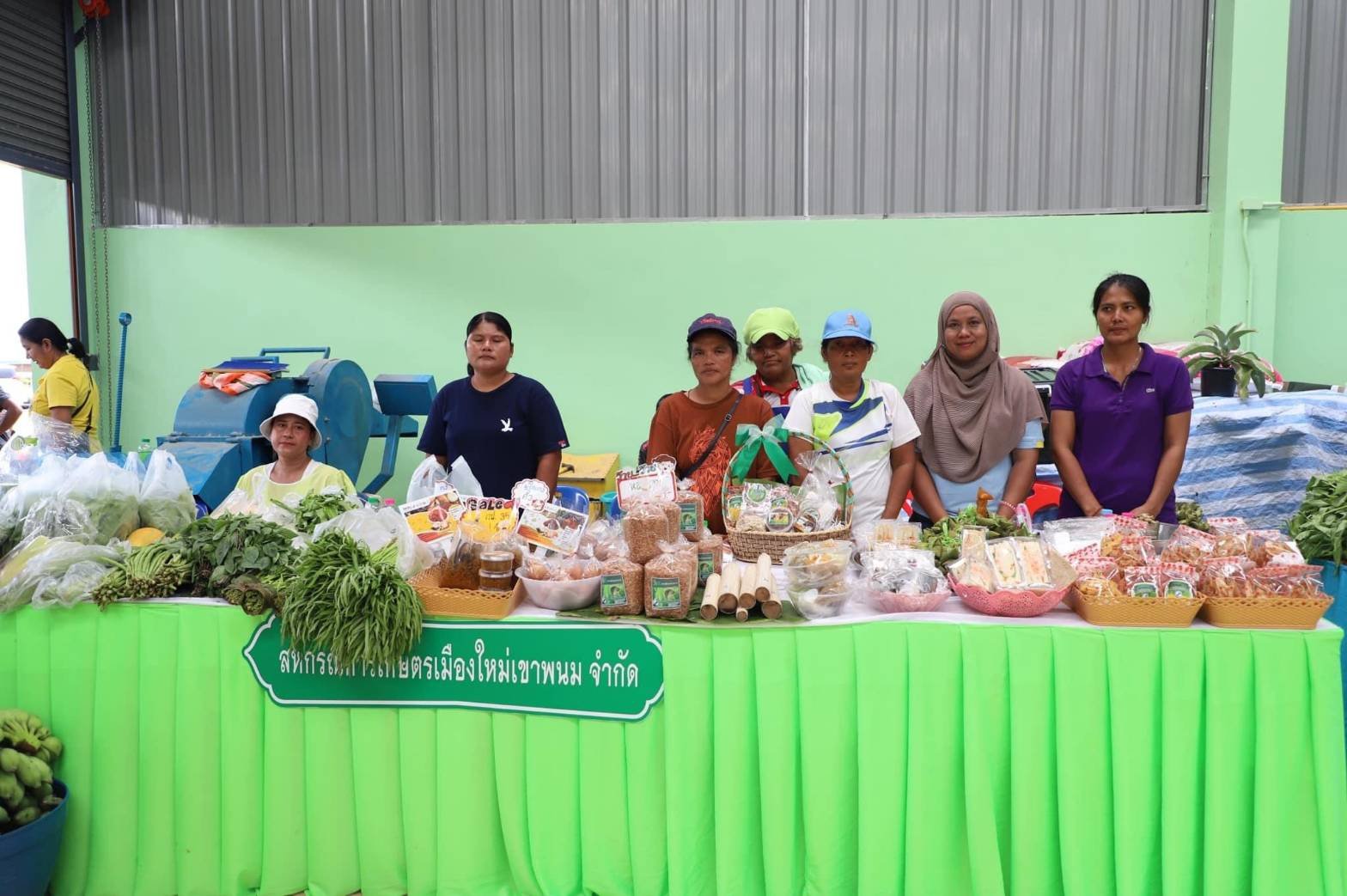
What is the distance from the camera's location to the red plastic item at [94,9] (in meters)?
→ 7.01

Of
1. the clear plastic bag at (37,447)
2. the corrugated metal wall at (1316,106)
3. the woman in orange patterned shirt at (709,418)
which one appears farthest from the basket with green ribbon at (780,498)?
the corrugated metal wall at (1316,106)

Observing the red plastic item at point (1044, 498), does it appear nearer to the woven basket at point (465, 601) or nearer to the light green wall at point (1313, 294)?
the light green wall at point (1313, 294)

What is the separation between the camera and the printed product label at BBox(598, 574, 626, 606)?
7.10ft

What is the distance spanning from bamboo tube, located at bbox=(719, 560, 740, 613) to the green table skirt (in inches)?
3.1

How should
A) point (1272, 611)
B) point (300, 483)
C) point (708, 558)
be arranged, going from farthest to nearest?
point (300, 483) → point (708, 558) → point (1272, 611)

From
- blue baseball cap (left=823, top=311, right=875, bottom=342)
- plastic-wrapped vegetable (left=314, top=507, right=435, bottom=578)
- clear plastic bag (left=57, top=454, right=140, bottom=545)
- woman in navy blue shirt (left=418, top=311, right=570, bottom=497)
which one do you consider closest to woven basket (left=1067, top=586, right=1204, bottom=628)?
blue baseball cap (left=823, top=311, right=875, bottom=342)

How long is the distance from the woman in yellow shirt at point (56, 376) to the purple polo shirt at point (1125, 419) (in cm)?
544

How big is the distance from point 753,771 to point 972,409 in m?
1.50

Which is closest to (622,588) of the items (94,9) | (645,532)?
(645,532)

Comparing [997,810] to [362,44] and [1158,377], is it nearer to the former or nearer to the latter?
[1158,377]

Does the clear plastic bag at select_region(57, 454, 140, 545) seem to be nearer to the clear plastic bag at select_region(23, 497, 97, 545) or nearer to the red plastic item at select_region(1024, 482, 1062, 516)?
the clear plastic bag at select_region(23, 497, 97, 545)

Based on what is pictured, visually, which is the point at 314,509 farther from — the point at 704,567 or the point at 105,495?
the point at 704,567

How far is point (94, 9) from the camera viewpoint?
7.03 meters

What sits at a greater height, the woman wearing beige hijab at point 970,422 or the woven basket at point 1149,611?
the woman wearing beige hijab at point 970,422
